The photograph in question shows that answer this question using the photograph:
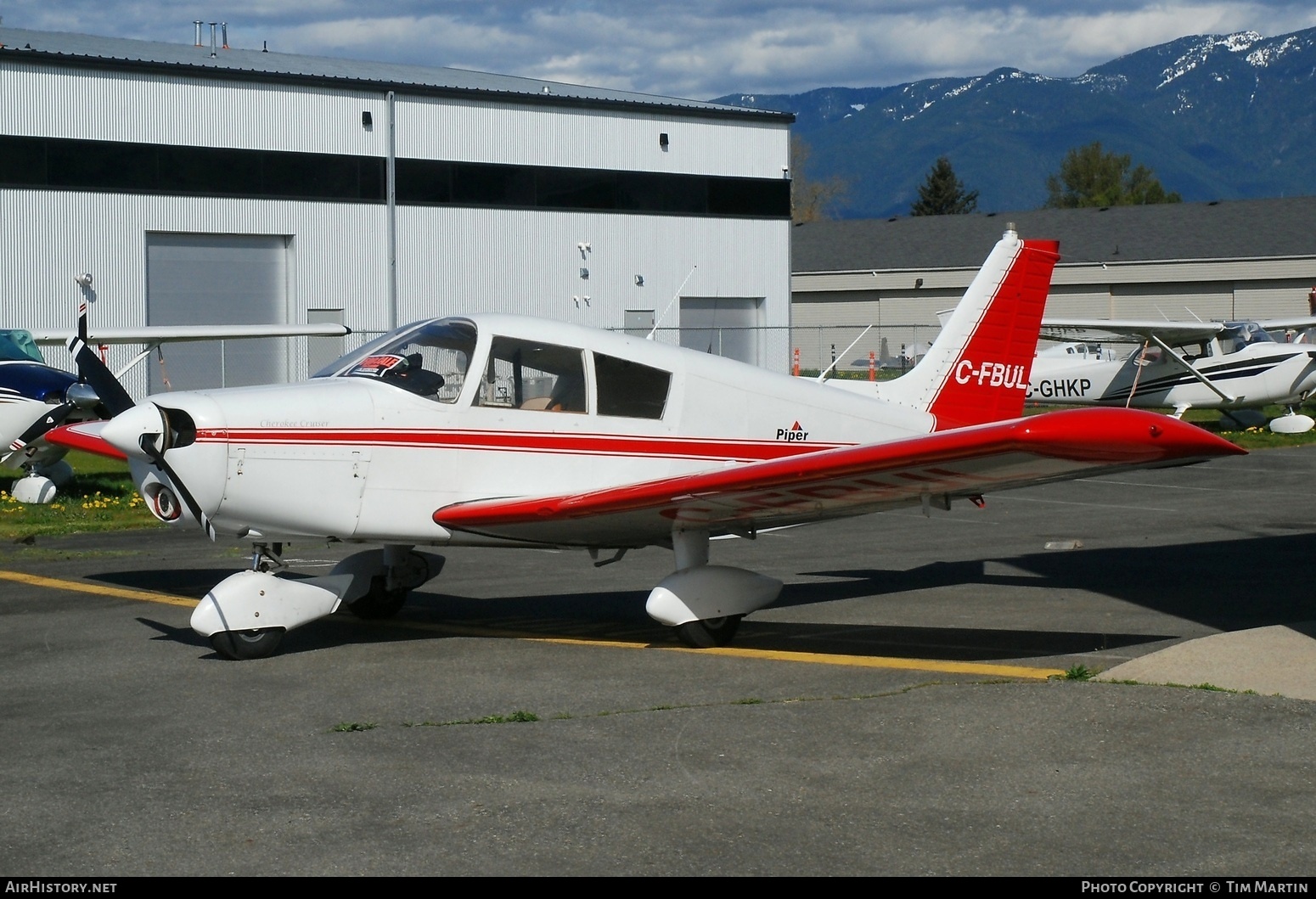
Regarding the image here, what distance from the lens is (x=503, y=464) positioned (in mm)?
8570

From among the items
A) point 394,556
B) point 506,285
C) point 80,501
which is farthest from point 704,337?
point 394,556

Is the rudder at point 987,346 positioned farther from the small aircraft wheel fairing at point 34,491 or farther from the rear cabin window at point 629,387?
the small aircraft wheel fairing at point 34,491

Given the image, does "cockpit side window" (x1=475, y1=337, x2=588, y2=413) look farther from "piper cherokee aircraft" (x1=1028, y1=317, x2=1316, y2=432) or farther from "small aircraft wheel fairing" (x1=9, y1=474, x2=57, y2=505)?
"piper cherokee aircraft" (x1=1028, y1=317, x2=1316, y2=432)

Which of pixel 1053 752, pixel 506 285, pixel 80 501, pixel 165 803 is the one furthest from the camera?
pixel 506 285

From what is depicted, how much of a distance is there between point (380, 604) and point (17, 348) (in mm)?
10538

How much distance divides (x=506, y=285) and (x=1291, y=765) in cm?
2954

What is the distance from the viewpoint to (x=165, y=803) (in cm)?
541

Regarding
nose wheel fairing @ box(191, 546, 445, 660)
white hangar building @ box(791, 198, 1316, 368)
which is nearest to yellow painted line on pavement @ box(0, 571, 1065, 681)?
nose wheel fairing @ box(191, 546, 445, 660)

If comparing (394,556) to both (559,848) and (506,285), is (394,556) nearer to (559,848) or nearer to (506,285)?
(559,848)

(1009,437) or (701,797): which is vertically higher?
(1009,437)

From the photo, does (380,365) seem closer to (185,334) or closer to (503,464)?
(503,464)

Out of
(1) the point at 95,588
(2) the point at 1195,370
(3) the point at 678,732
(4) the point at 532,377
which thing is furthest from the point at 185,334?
(2) the point at 1195,370

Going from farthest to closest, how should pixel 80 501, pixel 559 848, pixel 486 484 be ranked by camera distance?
1. pixel 80 501
2. pixel 486 484
3. pixel 559 848

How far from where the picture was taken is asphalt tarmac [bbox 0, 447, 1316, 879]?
4.86 m
